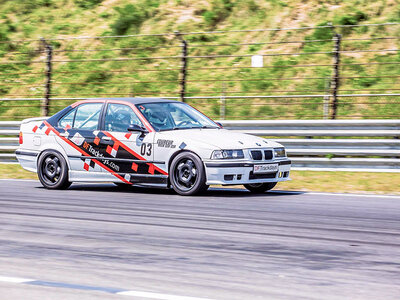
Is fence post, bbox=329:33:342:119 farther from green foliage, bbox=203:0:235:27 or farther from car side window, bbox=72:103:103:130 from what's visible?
green foliage, bbox=203:0:235:27

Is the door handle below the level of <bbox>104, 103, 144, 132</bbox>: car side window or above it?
below

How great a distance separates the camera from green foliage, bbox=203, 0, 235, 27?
75.3ft

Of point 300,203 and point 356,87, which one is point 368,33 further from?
point 300,203

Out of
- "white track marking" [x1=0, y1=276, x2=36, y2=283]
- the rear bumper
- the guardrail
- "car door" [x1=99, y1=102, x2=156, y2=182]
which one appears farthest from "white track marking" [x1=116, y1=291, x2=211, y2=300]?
the guardrail

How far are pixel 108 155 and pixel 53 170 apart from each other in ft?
3.43

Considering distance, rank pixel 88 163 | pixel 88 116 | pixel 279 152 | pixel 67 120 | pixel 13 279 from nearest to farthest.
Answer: pixel 13 279 → pixel 279 152 → pixel 88 163 → pixel 88 116 → pixel 67 120

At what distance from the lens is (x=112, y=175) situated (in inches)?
445

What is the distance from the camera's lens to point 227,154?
10.4m

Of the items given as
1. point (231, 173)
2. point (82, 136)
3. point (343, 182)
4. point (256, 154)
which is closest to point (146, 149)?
point (82, 136)

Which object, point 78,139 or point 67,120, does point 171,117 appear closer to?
point 78,139

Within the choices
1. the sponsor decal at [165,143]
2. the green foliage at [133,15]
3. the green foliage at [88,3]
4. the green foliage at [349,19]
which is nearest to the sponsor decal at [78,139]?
the sponsor decal at [165,143]

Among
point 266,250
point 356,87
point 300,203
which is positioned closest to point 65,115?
point 300,203

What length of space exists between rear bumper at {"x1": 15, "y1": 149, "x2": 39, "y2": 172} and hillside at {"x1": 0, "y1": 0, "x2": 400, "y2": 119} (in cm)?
456

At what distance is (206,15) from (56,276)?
721 inches
